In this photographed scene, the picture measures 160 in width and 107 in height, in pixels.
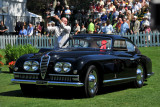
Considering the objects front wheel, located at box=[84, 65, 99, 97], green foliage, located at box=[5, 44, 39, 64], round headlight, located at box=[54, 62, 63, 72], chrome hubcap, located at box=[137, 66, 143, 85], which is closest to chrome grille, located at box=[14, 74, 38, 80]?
round headlight, located at box=[54, 62, 63, 72]

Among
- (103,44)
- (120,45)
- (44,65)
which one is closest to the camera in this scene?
(44,65)

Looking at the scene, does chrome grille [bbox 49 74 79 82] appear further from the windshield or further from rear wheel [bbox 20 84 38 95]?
the windshield

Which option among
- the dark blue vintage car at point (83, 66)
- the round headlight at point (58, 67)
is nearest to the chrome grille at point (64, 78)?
the dark blue vintage car at point (83, 66)

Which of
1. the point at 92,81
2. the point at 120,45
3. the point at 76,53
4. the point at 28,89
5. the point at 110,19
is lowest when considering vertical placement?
the point at 28,89

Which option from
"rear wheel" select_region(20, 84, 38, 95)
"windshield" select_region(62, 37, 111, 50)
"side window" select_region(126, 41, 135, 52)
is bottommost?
"rear wheel" select_region(20, 84, 38, 95)

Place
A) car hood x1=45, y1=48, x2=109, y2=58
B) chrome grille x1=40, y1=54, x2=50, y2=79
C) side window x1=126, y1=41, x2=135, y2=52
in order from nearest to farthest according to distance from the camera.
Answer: chrome grille x1=40, y1=54, x2=50, y2=79
car hood x1=45, y1=48, x2=109, y2=58
side window x1=126, y1=41, x2=135, y2=52

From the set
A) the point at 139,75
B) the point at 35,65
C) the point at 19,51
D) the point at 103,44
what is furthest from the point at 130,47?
the point at 19,51

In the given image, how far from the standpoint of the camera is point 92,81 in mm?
7172

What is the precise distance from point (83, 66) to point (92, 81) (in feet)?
1.64

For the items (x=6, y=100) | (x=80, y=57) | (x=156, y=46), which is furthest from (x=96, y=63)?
(x=156, y=46)

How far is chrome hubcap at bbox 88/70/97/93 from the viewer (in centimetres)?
711

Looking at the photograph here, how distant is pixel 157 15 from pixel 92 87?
571 centimetres

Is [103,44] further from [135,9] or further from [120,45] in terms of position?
[135,9]

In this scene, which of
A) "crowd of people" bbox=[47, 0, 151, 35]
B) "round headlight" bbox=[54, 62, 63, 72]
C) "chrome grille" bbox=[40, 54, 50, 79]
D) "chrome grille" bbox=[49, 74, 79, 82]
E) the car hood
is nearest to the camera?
"chrome grille" bbox=[49, 74, 79, 82]
